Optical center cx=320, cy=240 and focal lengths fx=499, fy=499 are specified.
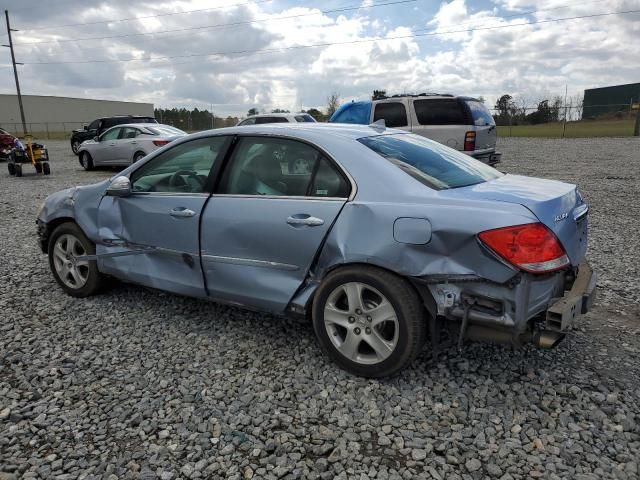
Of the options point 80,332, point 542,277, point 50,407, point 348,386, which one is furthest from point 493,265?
point 80,332

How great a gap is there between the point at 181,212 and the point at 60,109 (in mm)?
83010

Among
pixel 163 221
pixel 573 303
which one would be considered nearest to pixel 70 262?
pixel 163 221

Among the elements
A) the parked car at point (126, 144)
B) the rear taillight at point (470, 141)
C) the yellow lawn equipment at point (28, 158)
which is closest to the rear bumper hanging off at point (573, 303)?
the rear taillight at point (470, 141)

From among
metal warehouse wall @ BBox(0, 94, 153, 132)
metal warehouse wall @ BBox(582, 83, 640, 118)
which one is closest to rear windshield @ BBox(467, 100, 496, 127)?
metal warehouse wall @ BBox(582, 83, 640, 118)

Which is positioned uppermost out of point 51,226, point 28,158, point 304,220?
point 304,220

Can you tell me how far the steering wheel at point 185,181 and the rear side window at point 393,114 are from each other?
8.47 m

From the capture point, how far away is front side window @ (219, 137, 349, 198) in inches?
124

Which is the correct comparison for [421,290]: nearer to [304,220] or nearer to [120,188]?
[304,220]

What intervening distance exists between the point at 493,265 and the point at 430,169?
2.93ft

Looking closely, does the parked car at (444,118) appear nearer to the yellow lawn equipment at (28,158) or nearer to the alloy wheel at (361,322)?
the alloy wheel at (361,322)

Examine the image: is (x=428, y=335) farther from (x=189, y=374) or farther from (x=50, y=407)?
(x=50, y=407)

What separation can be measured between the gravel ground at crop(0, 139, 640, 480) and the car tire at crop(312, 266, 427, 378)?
0.15 m

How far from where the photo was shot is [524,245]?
8.30 ft

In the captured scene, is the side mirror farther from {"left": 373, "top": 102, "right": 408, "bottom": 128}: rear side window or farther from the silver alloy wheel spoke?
{"left": 373, "top": 102, "right": 408, "bottom": 128}: rear side window
